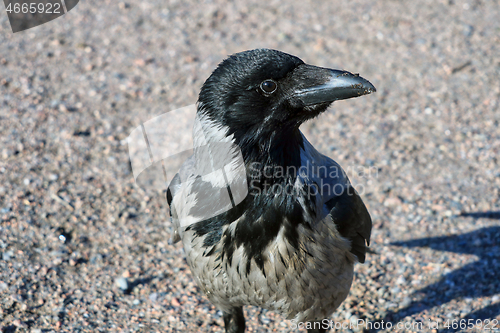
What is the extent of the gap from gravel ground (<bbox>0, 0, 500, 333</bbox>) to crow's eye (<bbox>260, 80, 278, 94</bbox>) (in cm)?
205

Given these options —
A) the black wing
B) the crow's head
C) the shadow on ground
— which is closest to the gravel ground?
the shadow on ground

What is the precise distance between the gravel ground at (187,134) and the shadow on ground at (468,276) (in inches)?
0.5

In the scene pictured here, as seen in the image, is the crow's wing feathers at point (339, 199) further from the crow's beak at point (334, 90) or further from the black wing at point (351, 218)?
the crow's beak at point (334, 90)

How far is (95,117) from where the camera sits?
19.5 ft

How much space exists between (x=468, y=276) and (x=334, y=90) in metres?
2.38

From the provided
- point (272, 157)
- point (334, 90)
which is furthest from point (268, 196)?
point (334, 90)

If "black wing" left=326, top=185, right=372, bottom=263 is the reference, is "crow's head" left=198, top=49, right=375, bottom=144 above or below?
above

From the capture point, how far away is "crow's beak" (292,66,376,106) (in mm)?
2750

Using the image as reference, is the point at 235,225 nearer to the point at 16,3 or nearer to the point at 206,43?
the point at 206,43

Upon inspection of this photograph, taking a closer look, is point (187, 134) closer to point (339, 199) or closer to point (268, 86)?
point (339, 199)

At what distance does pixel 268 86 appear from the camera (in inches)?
108

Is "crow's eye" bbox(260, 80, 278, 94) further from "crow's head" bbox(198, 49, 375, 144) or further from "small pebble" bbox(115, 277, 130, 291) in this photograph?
"small pebble" bbox(115, 277, 130, 291)

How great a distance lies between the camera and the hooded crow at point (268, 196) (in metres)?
2.77

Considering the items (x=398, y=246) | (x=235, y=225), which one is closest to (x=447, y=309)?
(x=398, y=246)
